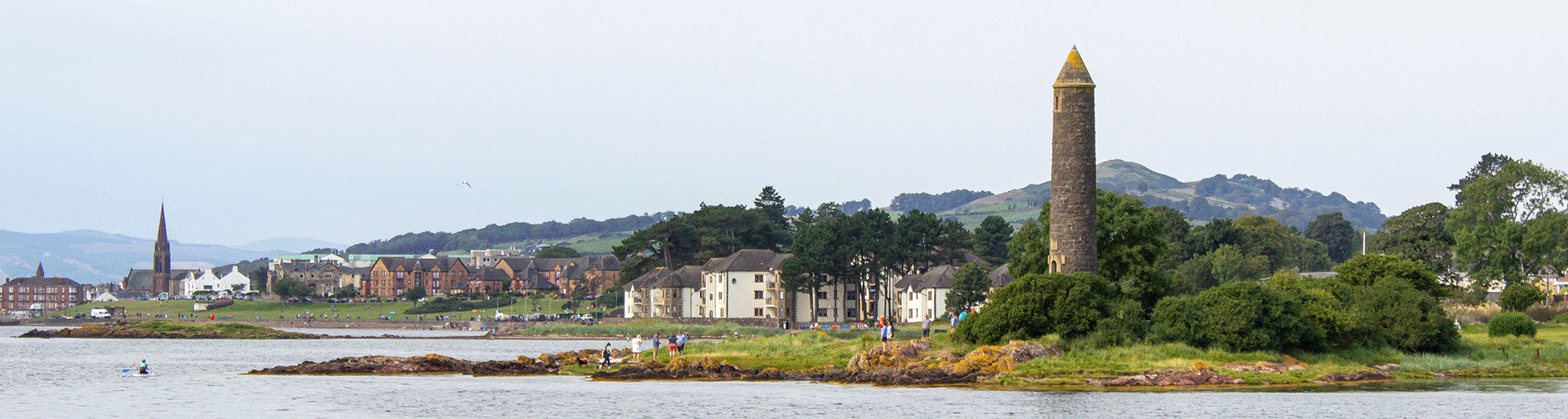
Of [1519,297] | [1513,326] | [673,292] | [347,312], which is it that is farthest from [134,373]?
[347,312]

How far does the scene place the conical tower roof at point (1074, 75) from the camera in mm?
58844

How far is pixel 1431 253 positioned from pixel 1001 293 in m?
54.1

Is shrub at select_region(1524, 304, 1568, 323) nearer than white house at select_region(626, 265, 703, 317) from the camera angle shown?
Yes

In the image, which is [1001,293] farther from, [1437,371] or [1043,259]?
[1437,371]

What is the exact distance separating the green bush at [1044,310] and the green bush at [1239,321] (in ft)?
7.48

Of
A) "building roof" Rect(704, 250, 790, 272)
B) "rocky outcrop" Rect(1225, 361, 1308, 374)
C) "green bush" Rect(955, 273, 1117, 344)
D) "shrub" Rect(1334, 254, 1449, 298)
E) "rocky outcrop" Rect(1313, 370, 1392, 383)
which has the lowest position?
"rocky outcrop" Rect(1313, 370, 1392, 383)

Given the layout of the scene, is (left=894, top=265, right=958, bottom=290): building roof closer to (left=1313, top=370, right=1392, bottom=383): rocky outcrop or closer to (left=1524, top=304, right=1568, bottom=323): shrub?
(left=1524, top=304, right=1568, bottom=323): shrub

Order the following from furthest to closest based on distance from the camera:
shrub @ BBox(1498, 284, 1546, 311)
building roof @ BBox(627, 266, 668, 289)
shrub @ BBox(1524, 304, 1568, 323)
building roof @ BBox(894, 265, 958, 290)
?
building roof @ BBox(627, 266, 668, 289)
building roof @ BBox(894, 265, 958, 290)
shrub @ BBox(1498, 284, 1546, 311)
shrub @ BBox(1524, 304, 1568, 323)

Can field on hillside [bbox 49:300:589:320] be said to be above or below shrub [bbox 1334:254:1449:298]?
below

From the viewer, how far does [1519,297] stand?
3189 inches

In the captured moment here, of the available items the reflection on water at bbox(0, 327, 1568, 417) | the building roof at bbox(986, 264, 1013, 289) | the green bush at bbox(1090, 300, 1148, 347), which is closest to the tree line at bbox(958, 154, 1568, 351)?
the green bush at bbox(1090, 300, 1148, 347)

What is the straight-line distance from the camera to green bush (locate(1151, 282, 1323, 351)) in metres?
52.6

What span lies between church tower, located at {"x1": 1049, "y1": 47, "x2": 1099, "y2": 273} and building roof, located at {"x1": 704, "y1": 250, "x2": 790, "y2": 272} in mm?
71896

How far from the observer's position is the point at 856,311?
438ft
